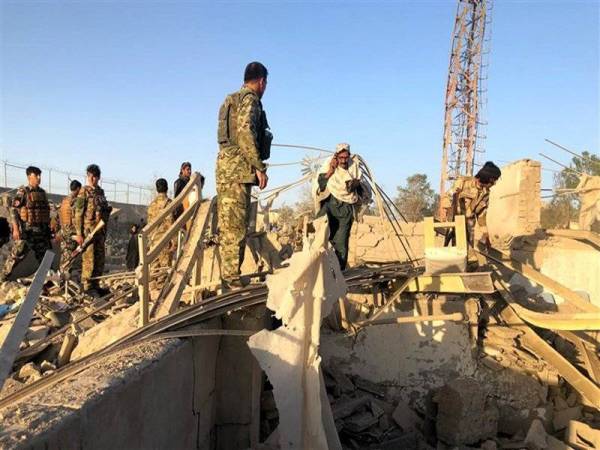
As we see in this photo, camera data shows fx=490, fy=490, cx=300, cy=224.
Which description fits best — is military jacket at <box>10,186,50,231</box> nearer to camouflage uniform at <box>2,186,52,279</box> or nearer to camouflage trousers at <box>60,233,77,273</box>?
camouflage uniform at <box>2,186,52,279</box>

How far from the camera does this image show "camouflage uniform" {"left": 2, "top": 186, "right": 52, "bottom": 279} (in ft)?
21.6

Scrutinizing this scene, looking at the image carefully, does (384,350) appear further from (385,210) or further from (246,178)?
(246,178)

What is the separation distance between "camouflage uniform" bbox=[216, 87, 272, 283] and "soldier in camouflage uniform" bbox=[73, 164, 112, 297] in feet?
9.58

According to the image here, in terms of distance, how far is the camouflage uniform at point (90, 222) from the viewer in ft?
19.7

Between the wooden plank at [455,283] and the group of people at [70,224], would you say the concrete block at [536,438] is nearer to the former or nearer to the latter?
the wooden plank at [455,283]

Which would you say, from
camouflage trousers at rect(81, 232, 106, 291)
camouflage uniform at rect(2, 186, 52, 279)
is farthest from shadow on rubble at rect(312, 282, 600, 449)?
camouflage uniform at rect(2, 186, 52, 279)

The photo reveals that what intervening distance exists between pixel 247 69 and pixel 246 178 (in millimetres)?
843

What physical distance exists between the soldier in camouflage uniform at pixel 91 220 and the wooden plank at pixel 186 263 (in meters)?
A: 2.59

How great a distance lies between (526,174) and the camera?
8.48 meters

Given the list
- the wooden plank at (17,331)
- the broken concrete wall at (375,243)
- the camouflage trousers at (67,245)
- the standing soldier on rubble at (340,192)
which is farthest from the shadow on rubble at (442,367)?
the camouflage trousers at (67,245)

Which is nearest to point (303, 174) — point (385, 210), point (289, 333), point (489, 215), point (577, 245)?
point (385, 210)

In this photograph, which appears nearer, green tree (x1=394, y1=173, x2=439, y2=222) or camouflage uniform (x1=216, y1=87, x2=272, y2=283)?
camouflage uniform (x1=216, y1=87, x2=272, y2=283)

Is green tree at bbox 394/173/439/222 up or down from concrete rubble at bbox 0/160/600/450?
up

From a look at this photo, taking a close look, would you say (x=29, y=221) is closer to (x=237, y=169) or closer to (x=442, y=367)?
(x=237, y=169)
